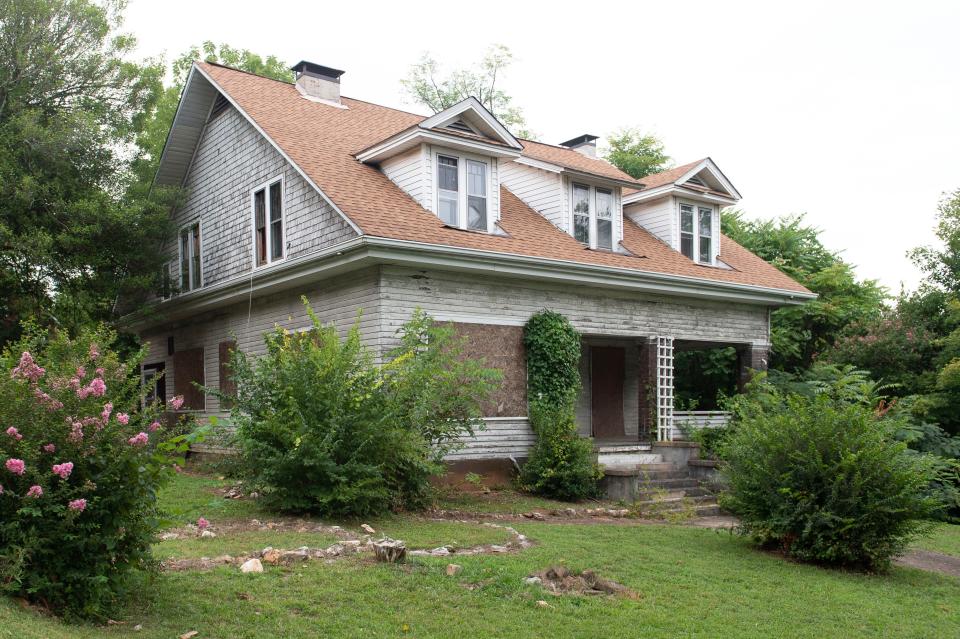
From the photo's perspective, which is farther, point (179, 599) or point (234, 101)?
point (234, 101)

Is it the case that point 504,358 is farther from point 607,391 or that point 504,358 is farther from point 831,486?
point 831,486

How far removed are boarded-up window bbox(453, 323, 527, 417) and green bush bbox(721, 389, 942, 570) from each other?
4.81 meters

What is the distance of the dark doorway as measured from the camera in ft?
61.8

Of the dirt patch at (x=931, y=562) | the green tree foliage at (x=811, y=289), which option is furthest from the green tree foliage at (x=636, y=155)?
the dirt patch at (x=931, y=562)

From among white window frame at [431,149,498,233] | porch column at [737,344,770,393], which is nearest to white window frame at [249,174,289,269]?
white window frame at [431,149,498,233]

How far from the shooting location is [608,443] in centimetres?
1653

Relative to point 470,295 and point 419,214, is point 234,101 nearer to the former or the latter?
point 419,214

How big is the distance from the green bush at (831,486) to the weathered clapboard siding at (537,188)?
7479 millimetres

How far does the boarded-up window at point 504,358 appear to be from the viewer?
1435cm

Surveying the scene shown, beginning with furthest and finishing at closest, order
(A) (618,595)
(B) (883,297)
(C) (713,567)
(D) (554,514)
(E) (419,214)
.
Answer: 1. (B) (883,297)
2. (E) (419,214)
3. (D) (554,514)
4. (C) (713,567)
5. (A) (618,595)

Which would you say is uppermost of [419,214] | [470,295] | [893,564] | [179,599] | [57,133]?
[57,133]

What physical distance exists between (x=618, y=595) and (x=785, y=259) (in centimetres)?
1901

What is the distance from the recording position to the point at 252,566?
721 centimetres

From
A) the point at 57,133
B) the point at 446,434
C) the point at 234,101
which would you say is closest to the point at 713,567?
the point at 446,434
